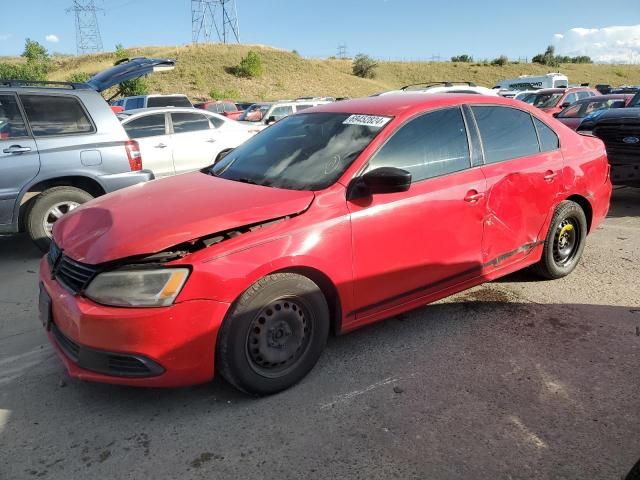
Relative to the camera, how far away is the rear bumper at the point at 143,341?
251 centimetres

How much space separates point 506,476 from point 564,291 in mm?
2534

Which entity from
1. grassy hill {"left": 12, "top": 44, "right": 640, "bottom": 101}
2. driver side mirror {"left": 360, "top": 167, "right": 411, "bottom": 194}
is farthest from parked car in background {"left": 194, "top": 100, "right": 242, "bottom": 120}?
grassy hill {"left": 12, "top": 44, "right": 640, "bottom": 101}

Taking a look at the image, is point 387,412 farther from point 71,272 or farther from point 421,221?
point 71,272

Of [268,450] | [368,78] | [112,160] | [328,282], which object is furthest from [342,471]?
[368,78]

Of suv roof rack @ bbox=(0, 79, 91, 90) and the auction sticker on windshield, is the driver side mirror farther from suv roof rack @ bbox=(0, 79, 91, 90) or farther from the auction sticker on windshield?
suv roof rack @ bbox=(0, 79, 91, 90)

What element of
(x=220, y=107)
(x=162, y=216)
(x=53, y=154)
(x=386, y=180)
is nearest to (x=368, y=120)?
(x=386, y=180)

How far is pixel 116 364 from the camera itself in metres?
2.59

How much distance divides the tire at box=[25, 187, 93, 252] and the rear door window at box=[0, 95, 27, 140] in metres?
0.67

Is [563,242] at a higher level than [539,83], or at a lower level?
lower

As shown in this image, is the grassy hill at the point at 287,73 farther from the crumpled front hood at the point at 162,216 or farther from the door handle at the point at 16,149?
the crumpled front hood at the point at 162,216

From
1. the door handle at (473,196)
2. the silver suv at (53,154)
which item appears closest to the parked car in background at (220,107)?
the silver suv at (53,154)

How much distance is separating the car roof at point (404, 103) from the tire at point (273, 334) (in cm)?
140

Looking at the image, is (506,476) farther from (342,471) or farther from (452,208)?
(452,208)

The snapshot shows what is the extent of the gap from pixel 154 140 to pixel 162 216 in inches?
237
